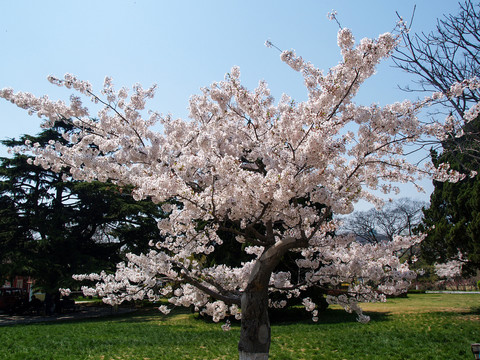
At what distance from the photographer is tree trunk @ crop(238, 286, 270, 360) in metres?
4.12

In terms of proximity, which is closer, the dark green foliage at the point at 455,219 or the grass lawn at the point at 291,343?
the grass lawn at the point at 291,343

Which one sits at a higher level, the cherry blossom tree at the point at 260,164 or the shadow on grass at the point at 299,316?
the cherry blossom tree at the point at 260,164

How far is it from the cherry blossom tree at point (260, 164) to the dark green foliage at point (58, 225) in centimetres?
1304

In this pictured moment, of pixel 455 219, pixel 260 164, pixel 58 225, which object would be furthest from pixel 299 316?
pixel 58 225

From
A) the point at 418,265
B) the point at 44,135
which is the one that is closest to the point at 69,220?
the point at 44,135

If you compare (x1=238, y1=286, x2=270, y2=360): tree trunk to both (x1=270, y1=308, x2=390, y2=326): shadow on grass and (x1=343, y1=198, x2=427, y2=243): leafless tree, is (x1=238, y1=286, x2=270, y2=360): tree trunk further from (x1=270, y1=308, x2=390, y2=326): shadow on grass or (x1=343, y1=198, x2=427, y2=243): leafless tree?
(x1=343, y1=198, x2=427, y2=243): leafless tree

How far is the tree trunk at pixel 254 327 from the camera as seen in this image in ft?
13.5

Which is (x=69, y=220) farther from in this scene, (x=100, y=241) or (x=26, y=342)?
(x=26, y=342)

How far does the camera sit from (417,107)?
13.1 feet

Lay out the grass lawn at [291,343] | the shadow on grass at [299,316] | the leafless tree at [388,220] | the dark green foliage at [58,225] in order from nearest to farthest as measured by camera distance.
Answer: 1. the grass lawn at [291,343]
2. the shadow on grass at [299,316]
3. the dark green foliage at [58,225]
4. the leafless tree at [388,220]

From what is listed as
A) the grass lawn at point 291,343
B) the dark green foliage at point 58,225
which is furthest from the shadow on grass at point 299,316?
the dark green foliage at point 58,225

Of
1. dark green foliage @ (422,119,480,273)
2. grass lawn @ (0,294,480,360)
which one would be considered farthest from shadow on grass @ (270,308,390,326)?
dark green foliage @ (422,119,480,273)

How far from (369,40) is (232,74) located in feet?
5.93

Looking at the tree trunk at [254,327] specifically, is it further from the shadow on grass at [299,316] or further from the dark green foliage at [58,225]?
the dark green foliage at [58,225]
